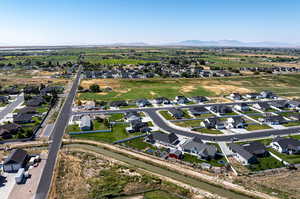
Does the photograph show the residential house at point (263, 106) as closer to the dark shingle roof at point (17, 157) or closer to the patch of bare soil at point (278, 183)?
the patch of bare soil at point (278, 183)

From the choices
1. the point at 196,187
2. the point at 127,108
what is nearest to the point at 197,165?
the point at 196,187

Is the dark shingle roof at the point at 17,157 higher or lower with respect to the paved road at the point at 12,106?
lower

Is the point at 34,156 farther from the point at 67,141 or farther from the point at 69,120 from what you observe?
the point at 69,120

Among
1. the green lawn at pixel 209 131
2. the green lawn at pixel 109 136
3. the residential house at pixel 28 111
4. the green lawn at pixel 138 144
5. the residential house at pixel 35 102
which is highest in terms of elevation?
the residential house at pixel 35 102

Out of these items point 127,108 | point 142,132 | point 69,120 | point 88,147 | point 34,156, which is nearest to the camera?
point 34,156

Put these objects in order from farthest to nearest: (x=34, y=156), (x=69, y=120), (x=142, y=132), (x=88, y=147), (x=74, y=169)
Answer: (x=69, y=120), (x=142, y=132), (x=88, y=147), (x=34, y=156), (x=74, y=169)

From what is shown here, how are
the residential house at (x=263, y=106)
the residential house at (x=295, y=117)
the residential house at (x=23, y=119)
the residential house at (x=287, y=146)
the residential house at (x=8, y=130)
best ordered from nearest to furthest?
the residential house at (x=287, y=146), the residential house at (x=8, y=130), the residential house at (x=23, y=119), the residential house at (x=295, y=117), the residential house at (x=263, y=106)

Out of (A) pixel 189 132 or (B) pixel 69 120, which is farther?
(B) pixel 69 120

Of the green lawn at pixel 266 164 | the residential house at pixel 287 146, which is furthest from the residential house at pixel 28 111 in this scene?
the residential house at pixel 287 146

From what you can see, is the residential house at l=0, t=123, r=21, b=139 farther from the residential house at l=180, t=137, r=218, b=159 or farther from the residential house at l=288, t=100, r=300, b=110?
the residential house at l=288, t=100, r=300, b=110
